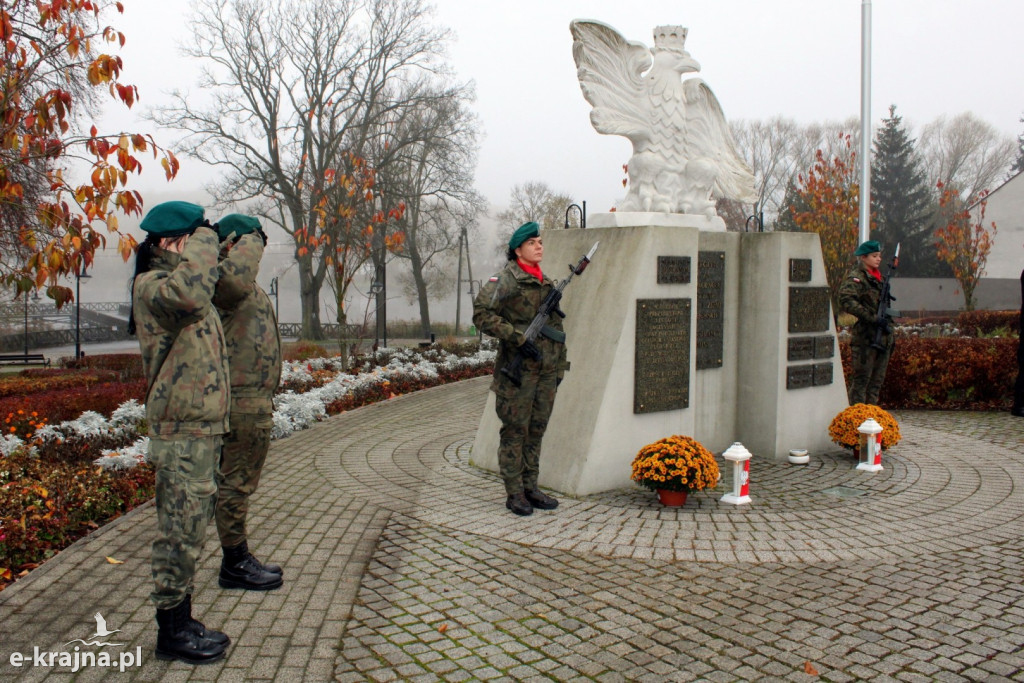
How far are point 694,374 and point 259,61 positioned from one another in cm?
3375

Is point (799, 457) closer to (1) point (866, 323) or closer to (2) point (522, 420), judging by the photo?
(1) point (866, 323)

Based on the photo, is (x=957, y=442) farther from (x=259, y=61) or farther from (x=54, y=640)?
(x=259, y=61)

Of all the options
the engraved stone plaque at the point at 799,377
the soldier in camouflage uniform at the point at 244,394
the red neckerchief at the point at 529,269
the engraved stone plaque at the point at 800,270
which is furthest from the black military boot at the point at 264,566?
the engraved stone plaque at the point at 800,270

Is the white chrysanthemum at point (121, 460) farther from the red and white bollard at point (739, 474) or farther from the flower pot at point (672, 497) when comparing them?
the red and white bollard at point (739, 474)

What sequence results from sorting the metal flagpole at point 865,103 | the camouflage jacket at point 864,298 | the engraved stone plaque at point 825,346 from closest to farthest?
1. the engraved stone plaque at point 825,346
2. the camouflage jacket at point 864,298
3. the metal flagpole at point 865,103

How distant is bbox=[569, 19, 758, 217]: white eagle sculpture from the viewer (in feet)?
24.2

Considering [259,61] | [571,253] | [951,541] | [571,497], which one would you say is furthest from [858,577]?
[259,61]

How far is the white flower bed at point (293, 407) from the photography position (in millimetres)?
7441

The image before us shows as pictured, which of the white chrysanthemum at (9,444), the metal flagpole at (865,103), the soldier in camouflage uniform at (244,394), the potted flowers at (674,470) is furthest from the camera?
the metal flagpole at (865,103)

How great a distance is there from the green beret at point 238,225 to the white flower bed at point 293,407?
3216 millimetres

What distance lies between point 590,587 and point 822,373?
4.81 metres

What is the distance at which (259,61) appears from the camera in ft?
117

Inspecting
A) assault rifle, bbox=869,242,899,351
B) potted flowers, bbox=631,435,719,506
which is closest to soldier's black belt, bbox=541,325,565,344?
potted flowers, bbox=631,435,719,506

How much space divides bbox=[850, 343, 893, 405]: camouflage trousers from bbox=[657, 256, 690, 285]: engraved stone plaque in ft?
11.1
